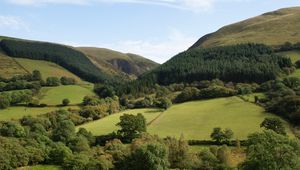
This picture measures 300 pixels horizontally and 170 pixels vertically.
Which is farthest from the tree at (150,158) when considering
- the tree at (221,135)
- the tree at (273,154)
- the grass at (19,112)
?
the grass at (19,112)

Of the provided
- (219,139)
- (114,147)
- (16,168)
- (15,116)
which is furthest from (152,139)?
(15,116)

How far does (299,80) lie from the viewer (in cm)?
16525

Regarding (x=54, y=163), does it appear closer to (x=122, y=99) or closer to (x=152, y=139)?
(x=152, y=139)

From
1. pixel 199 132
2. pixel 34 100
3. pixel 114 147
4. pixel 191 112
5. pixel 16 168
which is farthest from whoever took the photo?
pixel 34 100

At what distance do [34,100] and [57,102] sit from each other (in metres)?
9.71

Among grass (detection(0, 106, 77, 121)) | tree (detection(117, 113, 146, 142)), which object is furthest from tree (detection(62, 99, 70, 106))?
tree (detection(117, 113, 146, 142))

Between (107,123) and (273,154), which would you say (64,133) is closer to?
(107,123)

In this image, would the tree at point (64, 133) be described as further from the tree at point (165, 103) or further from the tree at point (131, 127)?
the tree at point (165, 103)

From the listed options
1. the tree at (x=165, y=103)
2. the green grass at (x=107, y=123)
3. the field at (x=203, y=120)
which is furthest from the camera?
the tree at (x=165, y=103)

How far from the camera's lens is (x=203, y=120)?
135125 millimetres

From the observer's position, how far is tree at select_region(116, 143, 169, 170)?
9056 centimetres

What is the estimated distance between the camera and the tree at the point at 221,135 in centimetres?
11257

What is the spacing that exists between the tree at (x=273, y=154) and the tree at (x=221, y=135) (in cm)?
3487

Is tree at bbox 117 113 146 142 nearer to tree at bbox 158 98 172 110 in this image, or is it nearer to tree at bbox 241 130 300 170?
tree at bbox 158 98 172 110
